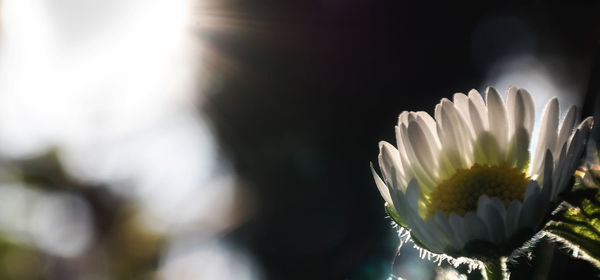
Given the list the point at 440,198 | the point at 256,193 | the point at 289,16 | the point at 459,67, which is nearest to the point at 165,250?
the point at 256,193

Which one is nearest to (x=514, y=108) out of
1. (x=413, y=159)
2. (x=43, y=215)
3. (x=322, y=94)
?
(x=413, y=159)

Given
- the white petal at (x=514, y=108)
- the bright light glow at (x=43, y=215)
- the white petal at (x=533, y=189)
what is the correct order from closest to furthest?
the white petal at (x=533, y=189), the white petal at (x=514, y=108), the bright light glow at (x=43, y=215)

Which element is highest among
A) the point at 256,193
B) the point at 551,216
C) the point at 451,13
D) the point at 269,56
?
the point at 269,56

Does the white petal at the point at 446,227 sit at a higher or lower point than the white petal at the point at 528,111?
lower

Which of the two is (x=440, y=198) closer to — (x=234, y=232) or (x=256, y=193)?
(x=256, y=193)

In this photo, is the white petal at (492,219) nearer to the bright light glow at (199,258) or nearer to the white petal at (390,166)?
the white petal at (390,166)

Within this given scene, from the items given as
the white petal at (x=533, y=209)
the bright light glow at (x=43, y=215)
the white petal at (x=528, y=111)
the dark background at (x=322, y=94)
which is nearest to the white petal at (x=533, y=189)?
the white petal at (x=533, y=209)

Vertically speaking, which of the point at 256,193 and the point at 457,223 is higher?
the point at 256,193
